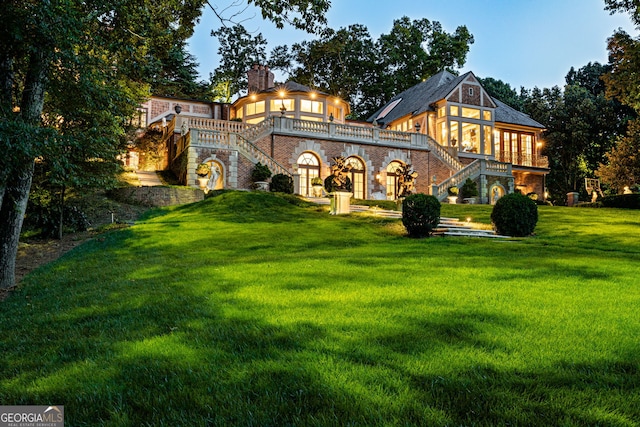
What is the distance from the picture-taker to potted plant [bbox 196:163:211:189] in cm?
2344

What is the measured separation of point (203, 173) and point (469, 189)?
16437mm

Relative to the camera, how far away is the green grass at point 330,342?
9.33ft

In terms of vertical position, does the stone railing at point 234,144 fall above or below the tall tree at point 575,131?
below

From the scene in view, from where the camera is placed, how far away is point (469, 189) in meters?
28.2

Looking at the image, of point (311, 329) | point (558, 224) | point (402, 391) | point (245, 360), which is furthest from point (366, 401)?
point (558, 224)

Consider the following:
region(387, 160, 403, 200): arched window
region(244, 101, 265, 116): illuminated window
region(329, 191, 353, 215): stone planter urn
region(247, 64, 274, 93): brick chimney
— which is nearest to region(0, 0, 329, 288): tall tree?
region(329, 191, 353, 215): stone planter urn

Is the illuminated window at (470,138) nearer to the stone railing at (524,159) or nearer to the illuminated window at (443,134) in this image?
the illuminated window at (443,134)

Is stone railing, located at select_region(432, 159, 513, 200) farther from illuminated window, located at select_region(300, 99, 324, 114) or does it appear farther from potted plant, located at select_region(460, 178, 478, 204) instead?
illuminated window, located at select_region(300, 99, 324, 114)

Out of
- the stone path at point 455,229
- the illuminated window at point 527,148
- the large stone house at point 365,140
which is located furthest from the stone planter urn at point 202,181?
the illuminated window at point 527,148

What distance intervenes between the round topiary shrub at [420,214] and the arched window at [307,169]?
14.9 metres

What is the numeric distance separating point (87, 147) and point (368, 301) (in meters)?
7.20

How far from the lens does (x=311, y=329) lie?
14.1 ft

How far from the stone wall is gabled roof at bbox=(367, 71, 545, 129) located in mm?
22562

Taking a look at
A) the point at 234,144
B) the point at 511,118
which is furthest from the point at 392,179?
the point at 511,118
